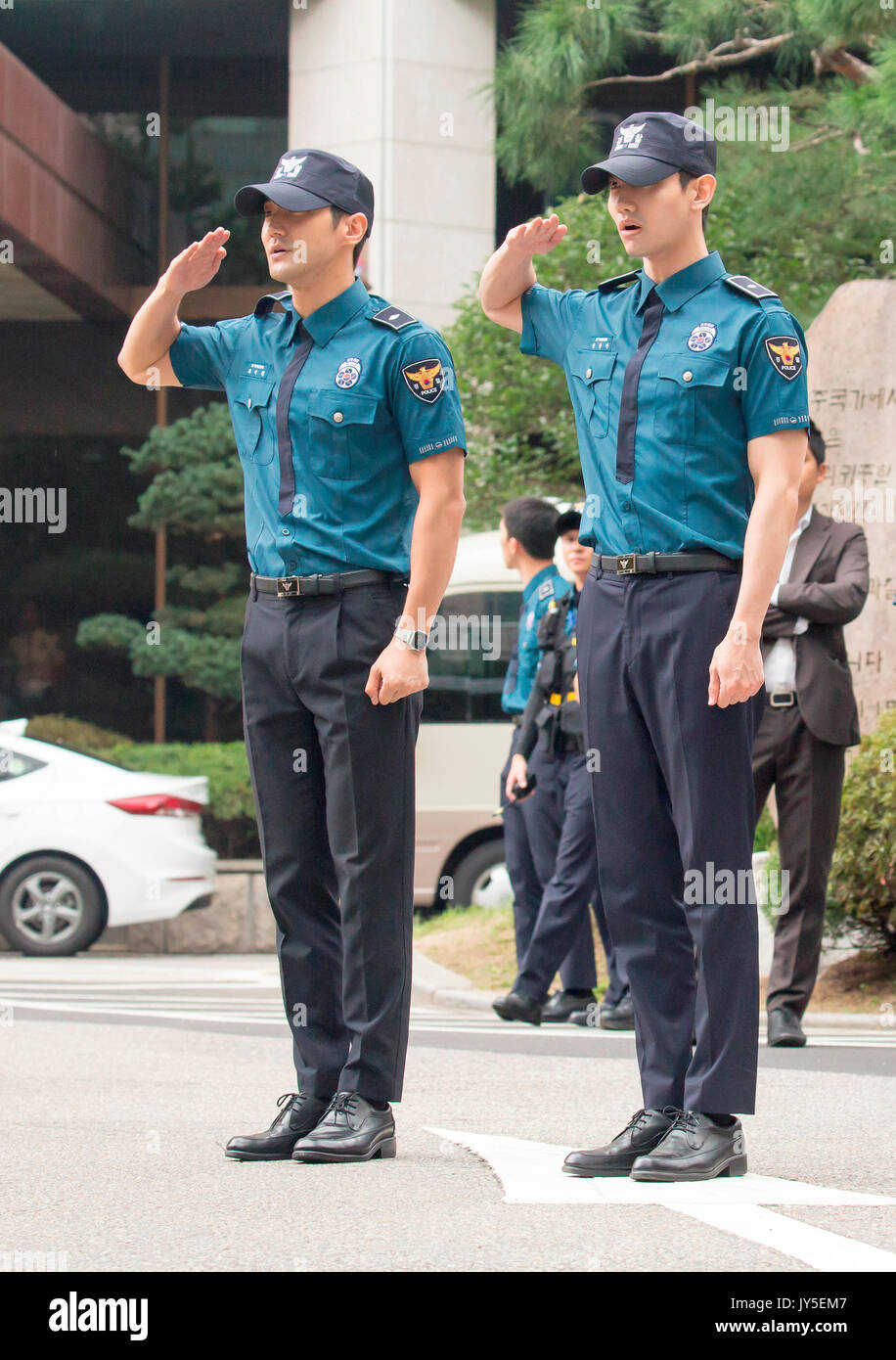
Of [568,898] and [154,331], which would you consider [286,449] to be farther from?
[568,898]

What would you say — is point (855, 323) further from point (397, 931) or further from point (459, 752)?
point (397, 931)

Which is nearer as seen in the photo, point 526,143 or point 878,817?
point 878,817

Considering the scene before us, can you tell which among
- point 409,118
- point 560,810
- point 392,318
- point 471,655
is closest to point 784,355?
point 392,318

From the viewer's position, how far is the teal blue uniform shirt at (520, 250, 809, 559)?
12.5ft

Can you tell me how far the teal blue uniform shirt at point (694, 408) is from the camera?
3801mm

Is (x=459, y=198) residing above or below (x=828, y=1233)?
above

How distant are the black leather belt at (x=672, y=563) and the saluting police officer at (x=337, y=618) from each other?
0.40 meters

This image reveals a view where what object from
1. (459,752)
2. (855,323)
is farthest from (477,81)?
(855,323)

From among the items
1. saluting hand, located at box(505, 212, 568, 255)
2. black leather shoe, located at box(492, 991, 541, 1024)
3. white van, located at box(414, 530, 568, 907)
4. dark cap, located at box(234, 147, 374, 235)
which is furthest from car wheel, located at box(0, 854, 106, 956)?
saluting hand, located at box(505, 212, 568, 255)

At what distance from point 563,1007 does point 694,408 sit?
401cm

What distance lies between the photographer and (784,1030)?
20.5 ft

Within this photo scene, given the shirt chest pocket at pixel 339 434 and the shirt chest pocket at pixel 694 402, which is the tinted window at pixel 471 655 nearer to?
the shirt chest pocket at pixel 339 434

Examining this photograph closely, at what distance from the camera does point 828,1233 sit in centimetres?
320

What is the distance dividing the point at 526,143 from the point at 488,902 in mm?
5331
